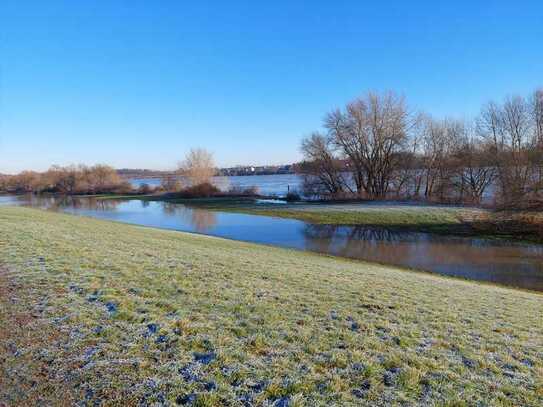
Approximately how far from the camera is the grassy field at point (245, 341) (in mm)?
3186

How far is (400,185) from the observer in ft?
132

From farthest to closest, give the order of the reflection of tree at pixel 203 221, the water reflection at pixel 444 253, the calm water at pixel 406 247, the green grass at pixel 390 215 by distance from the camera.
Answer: the reflection of tree at pixel 203 221 < the green grass at pixel 390 215 < the calm water at pixel 406 247 < the water reflection at pixel 444 253

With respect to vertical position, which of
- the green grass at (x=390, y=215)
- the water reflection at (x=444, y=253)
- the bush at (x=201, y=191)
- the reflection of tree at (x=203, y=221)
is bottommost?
the water reflection at (x=444, y=253)

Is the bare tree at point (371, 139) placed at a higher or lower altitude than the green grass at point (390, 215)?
higher

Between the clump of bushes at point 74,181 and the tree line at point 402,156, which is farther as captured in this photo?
the clump of bushes at point 74,181

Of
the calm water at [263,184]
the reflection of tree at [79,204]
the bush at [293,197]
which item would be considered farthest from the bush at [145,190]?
the bush at [293,197]

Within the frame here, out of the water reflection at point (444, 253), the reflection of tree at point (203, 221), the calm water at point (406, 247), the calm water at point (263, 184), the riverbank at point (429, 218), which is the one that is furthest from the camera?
the calm water at point (263, 184)

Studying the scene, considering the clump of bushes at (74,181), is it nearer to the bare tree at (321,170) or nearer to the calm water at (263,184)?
the calm water at (263,184)

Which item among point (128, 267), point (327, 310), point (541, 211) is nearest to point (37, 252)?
point (128, 267)

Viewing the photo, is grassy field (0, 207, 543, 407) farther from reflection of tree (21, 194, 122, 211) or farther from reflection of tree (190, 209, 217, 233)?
reflection of tree (21, 194, 122, 211)

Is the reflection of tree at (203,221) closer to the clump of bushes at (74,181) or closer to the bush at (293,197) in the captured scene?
the bush at (293,197)

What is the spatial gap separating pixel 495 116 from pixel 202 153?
43066 millimetres

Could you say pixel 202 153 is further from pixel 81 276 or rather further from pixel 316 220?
pixel 81 276

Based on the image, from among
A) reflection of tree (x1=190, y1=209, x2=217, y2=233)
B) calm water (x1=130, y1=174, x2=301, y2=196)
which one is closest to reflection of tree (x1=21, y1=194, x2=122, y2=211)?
reflection of tree (x1=190, y1=209, x2=217, y2=233)
